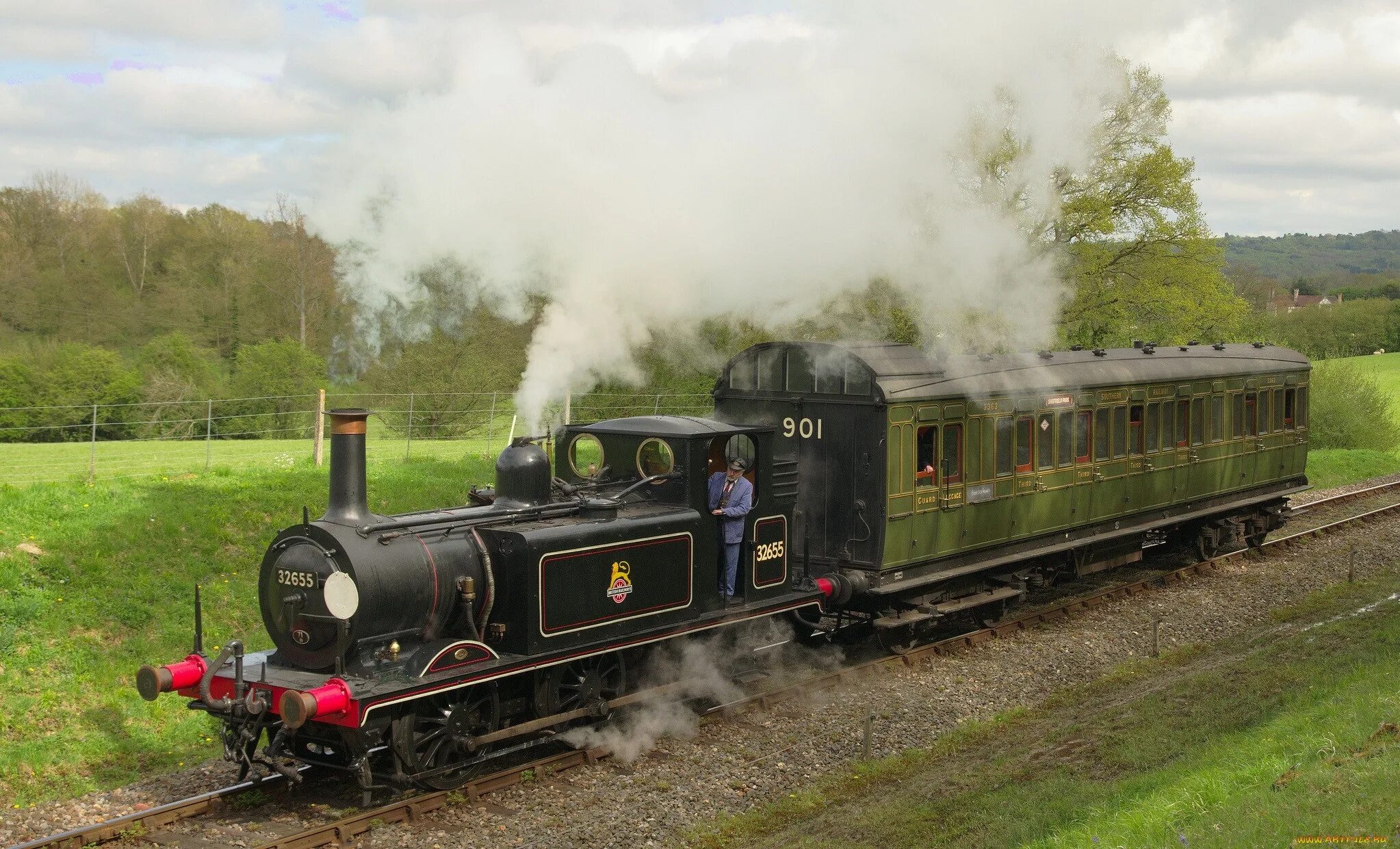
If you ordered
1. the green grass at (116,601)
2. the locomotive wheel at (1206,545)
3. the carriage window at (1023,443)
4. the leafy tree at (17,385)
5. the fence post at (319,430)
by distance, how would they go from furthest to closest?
1. the leafy tree at (17,385)
2. the locomotive wheel at (1206,545)
3. the fence post at (319,430)
4. the carriage window at (1023,443)
5. the green grass at (116,601)

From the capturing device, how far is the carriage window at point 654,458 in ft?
30.8

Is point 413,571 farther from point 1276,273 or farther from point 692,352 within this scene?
point 1276,273

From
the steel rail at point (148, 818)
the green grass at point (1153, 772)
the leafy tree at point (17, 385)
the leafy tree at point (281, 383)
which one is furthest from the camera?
the leafy tree at point (17, 385)

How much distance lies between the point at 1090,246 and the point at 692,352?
584 inches

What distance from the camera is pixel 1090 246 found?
25.7m

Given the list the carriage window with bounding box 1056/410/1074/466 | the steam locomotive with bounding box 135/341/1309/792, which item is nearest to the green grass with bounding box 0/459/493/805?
the steam locomotive with bounding box 135/341/1309/792

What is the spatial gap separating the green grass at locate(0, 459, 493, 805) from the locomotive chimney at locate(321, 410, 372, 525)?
2.85 meters

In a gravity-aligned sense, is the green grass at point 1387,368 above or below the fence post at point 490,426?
above

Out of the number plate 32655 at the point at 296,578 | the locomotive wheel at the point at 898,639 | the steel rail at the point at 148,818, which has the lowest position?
the steel rail at the point at 148,818

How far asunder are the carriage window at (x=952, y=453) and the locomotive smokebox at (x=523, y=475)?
448cm

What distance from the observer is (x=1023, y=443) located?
12453 mm

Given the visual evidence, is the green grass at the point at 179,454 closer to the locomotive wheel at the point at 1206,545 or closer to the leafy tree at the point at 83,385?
the leafy tree at the point at 83,385

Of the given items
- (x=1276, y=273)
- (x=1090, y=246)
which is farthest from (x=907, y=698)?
(x=1276, y=273)

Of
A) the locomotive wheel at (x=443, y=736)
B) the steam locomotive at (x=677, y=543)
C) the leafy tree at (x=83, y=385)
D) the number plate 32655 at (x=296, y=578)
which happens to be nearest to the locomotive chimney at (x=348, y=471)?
the steam locomotive at (x=677, y=543)
